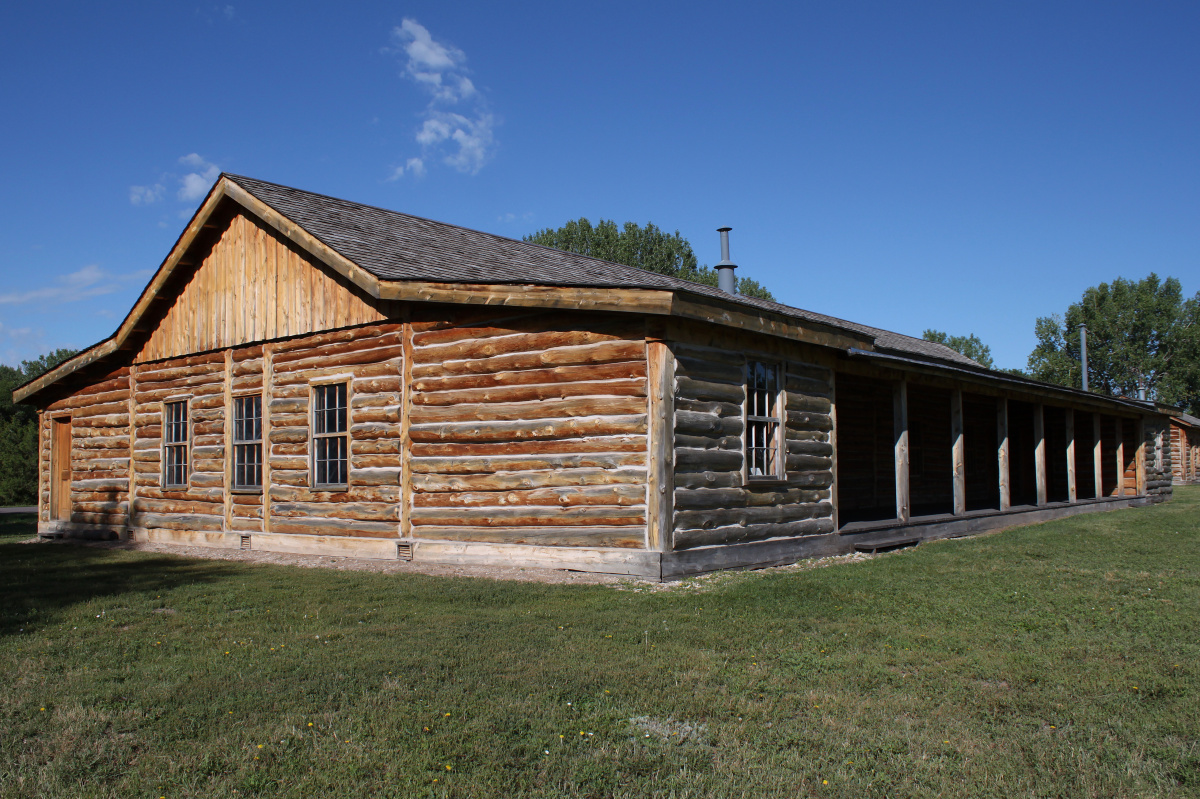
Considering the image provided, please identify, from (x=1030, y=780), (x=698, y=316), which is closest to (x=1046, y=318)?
(x=698, y=316)

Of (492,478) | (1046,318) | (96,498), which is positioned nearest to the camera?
(492,478)

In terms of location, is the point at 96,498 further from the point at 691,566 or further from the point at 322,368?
the point at 691,566

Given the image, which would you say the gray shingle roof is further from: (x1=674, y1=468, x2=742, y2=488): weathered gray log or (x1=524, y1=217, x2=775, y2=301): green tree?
(x1=524, y1=217, x2=775, y2=301): green tree

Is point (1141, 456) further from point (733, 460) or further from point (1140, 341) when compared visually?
point (1140, 341)

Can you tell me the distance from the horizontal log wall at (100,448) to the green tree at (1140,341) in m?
69.2

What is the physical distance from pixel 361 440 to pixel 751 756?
31.0 feet

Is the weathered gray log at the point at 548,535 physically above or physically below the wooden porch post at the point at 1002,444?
below

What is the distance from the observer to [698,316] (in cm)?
967

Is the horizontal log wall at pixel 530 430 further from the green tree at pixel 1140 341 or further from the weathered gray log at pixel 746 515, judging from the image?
the green tree at pixel 1140 341

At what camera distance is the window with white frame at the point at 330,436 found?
13.1 m

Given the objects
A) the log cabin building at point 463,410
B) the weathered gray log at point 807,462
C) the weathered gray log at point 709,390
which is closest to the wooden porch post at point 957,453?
the log cabin building at point 463,410

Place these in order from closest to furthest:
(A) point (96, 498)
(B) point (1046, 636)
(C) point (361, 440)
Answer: (B) point (1046, 636) < (C) point (361, 440) < (A) point (96, 498)

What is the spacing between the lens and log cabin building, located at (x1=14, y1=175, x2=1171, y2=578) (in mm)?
10016

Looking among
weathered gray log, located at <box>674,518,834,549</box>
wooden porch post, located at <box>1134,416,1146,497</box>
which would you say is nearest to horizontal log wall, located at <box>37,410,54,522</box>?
weathered gray log, located at <box>674,518,834,549</box>
